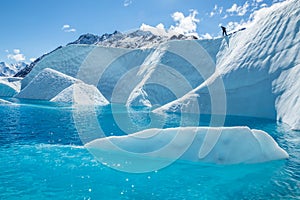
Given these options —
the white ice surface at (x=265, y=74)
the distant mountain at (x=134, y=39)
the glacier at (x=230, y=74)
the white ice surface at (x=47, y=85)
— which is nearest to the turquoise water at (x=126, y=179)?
the glacier at (x=230, y=74)

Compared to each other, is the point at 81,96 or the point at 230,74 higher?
the point at 230,74

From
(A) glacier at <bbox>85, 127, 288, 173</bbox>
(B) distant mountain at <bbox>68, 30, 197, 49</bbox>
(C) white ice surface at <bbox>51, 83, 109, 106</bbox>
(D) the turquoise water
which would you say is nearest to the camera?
(D) the turquoise water

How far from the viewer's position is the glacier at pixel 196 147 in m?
10.0

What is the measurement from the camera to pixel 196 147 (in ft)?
33.8

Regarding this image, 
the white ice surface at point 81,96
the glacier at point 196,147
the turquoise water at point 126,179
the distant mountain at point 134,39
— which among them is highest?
the distant mountain at point 134,39

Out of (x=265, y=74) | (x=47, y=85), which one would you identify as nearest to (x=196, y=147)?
(x=265, y=74)

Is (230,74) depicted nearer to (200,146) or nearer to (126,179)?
(200,146)

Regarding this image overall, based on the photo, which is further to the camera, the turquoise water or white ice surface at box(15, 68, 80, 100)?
white ice surface at box(15, 68, 80, 100)

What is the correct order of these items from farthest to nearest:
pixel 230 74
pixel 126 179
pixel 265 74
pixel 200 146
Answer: pixel 230 74
pixel 265 74
pixel 200 146
pixel 126 179

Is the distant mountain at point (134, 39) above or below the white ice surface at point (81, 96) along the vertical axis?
above

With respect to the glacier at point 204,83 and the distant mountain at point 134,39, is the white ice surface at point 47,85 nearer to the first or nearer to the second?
the glacier at point 204,83

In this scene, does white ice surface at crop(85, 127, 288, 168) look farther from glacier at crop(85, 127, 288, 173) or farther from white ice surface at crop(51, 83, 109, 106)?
white ice surface at crop(51, 83, 109, 106)

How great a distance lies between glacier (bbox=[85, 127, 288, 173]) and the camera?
10.0m

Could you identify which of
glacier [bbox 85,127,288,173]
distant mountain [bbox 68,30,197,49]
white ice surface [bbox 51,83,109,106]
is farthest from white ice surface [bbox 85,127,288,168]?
distant mountain [bbox 68,30,197,49]
